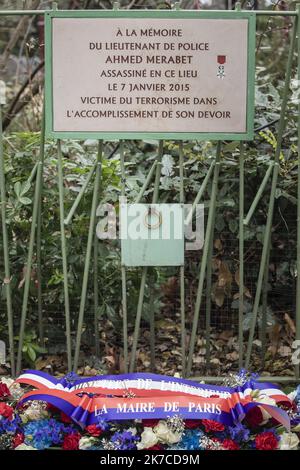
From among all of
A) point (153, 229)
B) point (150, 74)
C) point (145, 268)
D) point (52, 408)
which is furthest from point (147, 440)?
point (150, 74)

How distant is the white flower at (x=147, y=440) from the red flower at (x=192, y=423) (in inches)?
6.0

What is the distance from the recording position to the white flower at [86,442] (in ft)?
8.82

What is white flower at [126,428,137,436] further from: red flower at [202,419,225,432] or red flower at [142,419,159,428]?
red flower at [202,419,225,432]

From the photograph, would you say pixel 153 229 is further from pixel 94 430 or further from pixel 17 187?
pixel 94 430

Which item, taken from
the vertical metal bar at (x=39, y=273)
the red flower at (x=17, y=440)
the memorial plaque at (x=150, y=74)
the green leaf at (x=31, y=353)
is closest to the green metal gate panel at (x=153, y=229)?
the memorial plaque at (x=150, y=74)

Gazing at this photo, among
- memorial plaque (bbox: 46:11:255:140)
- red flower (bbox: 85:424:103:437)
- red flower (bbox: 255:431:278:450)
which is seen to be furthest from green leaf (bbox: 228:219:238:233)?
red flower (bbox: 85:424:103:437)

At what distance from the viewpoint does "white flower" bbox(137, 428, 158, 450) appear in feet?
8.71

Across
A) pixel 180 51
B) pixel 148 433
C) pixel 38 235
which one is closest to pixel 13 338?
pixel 38 235

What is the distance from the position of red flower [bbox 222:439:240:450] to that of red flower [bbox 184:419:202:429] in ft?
0.46

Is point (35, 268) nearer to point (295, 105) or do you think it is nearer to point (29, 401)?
point (29, 401)

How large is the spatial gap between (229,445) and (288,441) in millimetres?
250

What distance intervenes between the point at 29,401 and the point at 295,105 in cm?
223

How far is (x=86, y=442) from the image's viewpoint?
2.70 meters

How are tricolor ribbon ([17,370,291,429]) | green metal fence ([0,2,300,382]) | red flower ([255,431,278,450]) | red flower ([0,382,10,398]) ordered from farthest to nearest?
green metal fence ([0,2,300,382]) → red flower ([0,382,10,398]) → tricolor ribbon ([17,370,291,429]) → red flower ([255,431,278,450])
